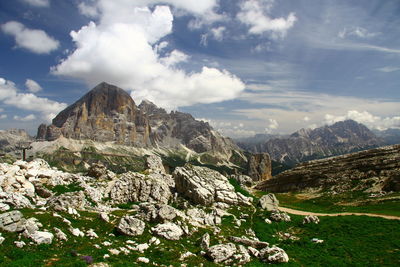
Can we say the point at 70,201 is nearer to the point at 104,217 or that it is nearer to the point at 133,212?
the point at 133,212

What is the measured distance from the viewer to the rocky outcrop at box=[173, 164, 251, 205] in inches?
2031

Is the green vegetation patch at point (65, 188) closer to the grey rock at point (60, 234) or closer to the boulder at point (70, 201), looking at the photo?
the boulder at point (70, 201)

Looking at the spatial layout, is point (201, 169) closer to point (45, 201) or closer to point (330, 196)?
point (45, 201)

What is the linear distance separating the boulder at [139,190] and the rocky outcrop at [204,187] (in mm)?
3784

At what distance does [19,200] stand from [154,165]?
141ft

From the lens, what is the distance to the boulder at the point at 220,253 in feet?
84.4

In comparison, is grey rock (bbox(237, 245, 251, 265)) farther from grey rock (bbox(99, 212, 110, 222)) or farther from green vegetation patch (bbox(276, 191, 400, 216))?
green vegetation patch (bbox(276, 191, 400, 216))

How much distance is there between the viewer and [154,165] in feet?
251

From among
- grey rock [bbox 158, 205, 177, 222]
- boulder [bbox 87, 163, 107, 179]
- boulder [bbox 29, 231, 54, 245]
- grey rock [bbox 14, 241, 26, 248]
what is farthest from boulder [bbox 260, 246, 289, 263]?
boulder [bbox 87, 163, 107, 179]

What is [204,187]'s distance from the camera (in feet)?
175

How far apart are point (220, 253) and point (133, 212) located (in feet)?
56.3

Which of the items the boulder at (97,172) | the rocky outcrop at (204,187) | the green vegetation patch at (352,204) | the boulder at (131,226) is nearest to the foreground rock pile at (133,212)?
the rocky outcrop at (204,187)

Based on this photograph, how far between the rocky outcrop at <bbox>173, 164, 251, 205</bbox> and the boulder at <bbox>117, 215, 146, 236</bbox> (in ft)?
70.3

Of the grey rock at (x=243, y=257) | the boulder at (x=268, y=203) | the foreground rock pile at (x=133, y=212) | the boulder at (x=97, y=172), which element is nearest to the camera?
the foreground rock pile at (x=133, y=212)
